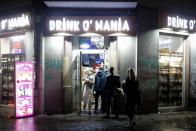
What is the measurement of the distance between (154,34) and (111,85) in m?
3.02

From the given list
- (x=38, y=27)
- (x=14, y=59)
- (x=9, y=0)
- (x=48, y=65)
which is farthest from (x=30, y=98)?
(x=9, y=0)

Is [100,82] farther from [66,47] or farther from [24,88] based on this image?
[24,88]

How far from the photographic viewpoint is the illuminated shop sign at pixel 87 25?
9109 mm

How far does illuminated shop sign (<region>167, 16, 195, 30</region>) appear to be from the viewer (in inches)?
381

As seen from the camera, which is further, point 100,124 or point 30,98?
point 30,98

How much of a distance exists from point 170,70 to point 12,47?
7.37m

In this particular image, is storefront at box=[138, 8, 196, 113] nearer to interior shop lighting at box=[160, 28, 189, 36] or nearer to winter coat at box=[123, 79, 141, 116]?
interior shop lighting at box=[160, 28, 189, 36]

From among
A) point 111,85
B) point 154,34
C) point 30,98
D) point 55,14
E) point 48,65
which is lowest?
point 30,98

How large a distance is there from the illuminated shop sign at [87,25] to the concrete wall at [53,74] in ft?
1.59

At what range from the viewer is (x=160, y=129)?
6898mm

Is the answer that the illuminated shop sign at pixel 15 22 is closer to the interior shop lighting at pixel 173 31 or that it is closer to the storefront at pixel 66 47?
the storefront at pixel 66 47

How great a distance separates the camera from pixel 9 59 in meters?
10.0

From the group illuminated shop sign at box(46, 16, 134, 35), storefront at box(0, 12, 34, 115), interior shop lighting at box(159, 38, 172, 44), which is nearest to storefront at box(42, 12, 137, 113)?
illuminated shop sign at box(46, 16, 134, 35)

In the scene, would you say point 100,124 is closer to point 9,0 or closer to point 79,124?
point 79,124
